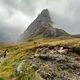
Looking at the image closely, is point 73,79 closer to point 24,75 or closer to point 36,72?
point 36,72

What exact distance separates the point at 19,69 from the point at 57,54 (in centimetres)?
1260

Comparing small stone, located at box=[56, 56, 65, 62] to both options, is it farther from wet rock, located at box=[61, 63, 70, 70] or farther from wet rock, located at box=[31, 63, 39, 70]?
wet rock, located at box=[31, 63, 39, 70]

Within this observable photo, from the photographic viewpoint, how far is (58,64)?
235 feet

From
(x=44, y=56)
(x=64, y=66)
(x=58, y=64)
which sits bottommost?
→ (x=64, y=66)

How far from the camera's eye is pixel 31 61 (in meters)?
76.8

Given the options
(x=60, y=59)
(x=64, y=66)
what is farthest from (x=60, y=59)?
(x=64, y=66)

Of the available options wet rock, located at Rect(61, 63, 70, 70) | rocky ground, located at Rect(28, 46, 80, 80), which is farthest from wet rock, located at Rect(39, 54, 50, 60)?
wet rock, located at Rect(61, 63, 70, 70)

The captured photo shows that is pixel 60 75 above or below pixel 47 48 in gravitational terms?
below

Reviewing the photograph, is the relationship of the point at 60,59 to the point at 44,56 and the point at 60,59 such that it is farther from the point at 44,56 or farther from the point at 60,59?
the point at 44,56

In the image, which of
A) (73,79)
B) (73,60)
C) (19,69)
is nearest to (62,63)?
(73,60)

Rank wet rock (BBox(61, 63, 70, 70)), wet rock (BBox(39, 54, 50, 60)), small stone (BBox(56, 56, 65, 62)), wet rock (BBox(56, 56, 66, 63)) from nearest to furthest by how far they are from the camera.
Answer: wet rock (BBox(61, 63, 70, 70)) < wet rock (BBox(56, 56, 66, 63)) < small stone (BBox(56, 56, 65, 62)) < wet rock (BBox(39, 54, 50, 60))

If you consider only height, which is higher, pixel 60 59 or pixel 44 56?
pixel 44 56

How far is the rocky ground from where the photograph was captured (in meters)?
66.2

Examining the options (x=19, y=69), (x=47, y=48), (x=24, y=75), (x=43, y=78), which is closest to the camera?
(x=43, y=78)
